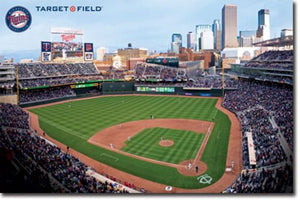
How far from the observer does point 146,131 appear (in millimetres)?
26000

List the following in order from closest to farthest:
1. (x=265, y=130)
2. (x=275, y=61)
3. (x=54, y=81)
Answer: (x=265, y=130), (x=275, y=61), (x=54, y=81)

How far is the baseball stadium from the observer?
1454 cm

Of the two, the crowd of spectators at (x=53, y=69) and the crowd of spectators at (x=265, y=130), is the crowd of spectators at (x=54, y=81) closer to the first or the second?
the crowd of spectators at (x=53, y=69)

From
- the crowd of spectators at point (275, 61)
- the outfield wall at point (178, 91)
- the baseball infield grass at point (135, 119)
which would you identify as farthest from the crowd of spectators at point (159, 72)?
the crowd of spectators at point (275, 61)

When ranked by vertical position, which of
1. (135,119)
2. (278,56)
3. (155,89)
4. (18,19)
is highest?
(18,19)

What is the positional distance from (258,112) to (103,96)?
3274 cm

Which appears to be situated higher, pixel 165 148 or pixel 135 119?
pixel 135 119

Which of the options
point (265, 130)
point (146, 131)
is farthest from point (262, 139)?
point (146, 131)

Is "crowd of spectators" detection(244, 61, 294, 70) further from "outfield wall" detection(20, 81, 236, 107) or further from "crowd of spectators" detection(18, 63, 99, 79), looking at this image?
"crowd of spectators" detection(18, 63, 99, 79)

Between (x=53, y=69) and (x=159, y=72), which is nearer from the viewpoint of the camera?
(x=53, y=69)

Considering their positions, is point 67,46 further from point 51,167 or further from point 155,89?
point 51,167

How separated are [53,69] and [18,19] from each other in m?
37.5

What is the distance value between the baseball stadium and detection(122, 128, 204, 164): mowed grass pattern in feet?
0.29

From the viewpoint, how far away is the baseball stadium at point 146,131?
14.5m
